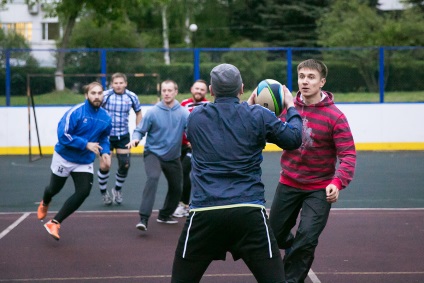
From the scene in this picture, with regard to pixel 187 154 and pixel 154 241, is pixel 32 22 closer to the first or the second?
pixel 187 154

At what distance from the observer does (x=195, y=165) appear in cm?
607

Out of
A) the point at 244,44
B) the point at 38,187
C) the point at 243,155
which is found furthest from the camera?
the point at 244,44

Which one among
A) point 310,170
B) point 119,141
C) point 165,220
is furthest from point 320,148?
point 119,141

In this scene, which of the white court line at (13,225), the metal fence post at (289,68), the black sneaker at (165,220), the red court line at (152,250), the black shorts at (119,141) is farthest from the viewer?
the metal fence post at (289,68)

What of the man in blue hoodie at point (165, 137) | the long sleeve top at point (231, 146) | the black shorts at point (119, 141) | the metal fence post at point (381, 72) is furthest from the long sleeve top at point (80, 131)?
the metal fence post at point (381, 72)

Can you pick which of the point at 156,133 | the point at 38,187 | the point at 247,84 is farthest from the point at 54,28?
the point at 156,133

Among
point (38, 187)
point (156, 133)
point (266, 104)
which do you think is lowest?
point (38, 187)

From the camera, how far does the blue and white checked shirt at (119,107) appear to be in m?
14.5

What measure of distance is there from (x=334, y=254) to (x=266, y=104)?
3.63 m

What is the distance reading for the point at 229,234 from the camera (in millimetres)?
5852

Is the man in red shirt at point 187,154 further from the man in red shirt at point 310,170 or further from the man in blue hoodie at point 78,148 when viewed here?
the man in red shirt at point 310,170

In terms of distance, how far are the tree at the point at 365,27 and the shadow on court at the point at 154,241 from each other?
33.2 metres

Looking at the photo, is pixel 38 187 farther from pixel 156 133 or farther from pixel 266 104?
pixel 266 104

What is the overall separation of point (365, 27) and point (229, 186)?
4682cm
